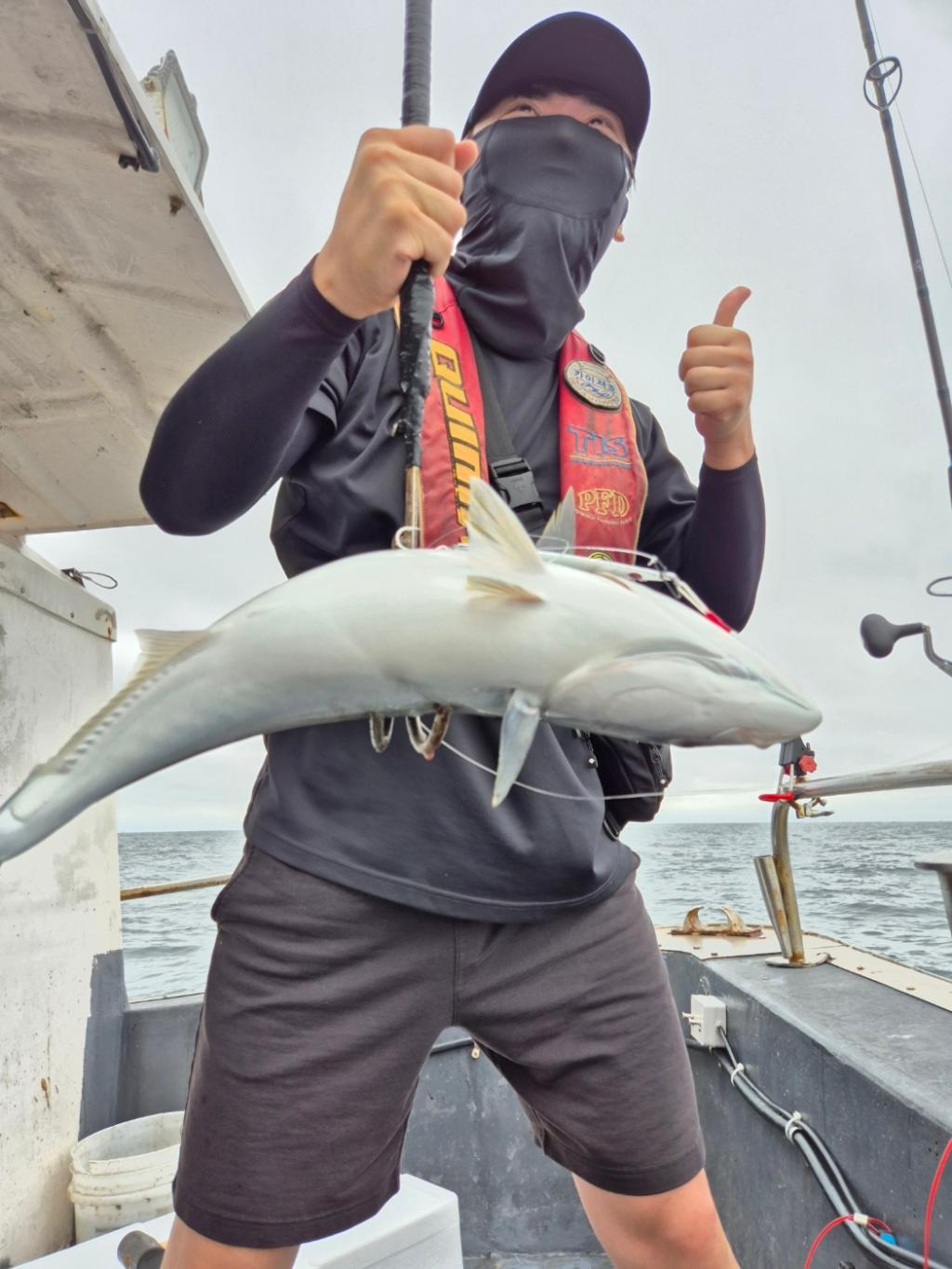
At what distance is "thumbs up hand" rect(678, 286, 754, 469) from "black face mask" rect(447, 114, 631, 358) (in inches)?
19.9

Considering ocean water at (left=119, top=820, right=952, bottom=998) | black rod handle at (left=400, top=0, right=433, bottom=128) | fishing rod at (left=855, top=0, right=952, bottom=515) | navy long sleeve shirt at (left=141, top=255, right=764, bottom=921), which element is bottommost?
ocean water at (left=119, top=820, right=952, bottom=998)

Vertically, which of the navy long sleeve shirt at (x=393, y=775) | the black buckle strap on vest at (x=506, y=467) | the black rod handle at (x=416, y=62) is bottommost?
the navy long sleeve shirt at (x=393, y=775)

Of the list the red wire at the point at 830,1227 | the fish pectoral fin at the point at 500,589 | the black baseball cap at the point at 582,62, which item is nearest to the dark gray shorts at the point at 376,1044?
the fish pectoral fin at the point at 500,589

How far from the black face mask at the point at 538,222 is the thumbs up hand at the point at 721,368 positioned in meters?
0.50

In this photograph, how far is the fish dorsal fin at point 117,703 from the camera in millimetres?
686

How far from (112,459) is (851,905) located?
1514 centimetres

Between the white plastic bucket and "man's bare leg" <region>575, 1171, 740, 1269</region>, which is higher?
"man's bare leg" <region>575, 1171, 740, 1269</region>

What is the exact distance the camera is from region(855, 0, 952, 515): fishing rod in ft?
12.6

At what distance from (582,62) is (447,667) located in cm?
152

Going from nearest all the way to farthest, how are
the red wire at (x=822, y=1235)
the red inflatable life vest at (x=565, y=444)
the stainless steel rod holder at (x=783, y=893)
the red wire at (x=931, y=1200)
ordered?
1. the red inflatable life vest at (x=565, y=444)
2. the red wire at (x=931, y=1200)
3. the red wire at (x=822, y=1235)
4. the stainless steel rod holder at (x=783, y=893)

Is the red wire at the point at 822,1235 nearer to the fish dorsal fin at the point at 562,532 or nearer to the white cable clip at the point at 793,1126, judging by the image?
the white cable clip at the point at 793,1126

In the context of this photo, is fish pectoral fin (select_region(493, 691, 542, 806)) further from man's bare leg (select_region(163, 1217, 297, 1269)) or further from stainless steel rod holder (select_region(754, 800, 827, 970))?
stainless steel rod holder (select_region(754, 800, 827, 970))

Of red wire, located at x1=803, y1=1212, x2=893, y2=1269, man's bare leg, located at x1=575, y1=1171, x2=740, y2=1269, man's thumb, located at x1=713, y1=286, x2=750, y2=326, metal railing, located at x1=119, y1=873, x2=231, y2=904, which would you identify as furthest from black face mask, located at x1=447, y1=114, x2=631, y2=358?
metal railing, located at x1=119, y1=873, x2=231, y2=904

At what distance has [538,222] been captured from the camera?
1.65m
